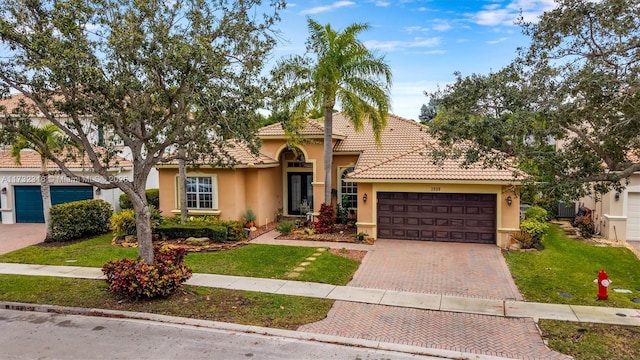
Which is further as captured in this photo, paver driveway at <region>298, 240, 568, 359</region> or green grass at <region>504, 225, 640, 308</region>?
green grass at <region>504, 225, 640, 308</region>

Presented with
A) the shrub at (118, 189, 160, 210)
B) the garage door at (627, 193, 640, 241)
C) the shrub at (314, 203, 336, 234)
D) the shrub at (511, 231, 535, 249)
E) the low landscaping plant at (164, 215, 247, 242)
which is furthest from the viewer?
the shrub at (118, 189, 160, 210)

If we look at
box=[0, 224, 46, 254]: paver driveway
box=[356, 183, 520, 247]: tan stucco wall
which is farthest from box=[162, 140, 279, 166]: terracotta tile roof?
box=[0, 224, 46, 254]: paver driveway

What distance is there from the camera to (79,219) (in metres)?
18.6

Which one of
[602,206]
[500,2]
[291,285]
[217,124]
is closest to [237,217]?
[291,285]

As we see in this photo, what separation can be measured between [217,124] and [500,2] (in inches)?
316

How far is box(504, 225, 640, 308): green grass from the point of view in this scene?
11078mm

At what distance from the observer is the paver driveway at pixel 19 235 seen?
17581mm

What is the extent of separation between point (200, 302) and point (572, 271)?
10768 millimetres

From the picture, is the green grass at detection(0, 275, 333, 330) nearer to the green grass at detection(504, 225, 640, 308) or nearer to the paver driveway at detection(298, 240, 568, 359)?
the paver driveway at detection(298, 240, 568, 359)

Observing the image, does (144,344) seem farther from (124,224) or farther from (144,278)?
(124,224)

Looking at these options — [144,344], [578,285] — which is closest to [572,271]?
[578,285]

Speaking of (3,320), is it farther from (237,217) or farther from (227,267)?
(237,217)

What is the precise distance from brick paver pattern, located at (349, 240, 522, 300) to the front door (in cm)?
669

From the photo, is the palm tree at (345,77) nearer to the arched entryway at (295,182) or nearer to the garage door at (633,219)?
the arched entryway at (295,182)
